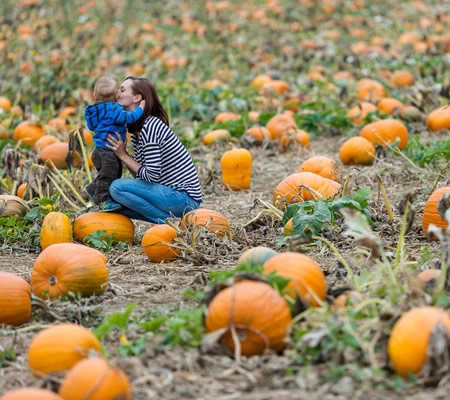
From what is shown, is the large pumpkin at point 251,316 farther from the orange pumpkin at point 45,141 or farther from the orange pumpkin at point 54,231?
the orange pumpkin at point 45,141

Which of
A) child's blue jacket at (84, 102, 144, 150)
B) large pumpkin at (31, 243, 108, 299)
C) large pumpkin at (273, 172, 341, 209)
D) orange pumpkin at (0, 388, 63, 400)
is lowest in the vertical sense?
large pumpkin at (273, 172, 341, 209)

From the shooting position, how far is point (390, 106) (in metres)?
9.27

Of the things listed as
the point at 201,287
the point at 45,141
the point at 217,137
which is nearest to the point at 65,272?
the point at 201,287

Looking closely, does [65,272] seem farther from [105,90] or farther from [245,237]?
[105,90]

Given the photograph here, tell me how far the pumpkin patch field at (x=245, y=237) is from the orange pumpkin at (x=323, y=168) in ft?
0.05

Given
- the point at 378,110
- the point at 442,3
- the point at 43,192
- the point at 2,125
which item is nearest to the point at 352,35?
the point at 442,3

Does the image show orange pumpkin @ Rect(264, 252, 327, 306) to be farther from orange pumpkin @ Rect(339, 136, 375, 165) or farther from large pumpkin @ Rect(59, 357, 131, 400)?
orange pumpkin @ Rect(339, 136, 375, 165)

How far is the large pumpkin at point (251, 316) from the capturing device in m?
3.42

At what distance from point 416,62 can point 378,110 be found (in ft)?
10.3

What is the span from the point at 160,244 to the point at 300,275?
6.00 ft

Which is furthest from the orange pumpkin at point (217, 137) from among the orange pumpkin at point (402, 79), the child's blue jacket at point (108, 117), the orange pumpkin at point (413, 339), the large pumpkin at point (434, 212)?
the orange pumpkin at point (413, 339)

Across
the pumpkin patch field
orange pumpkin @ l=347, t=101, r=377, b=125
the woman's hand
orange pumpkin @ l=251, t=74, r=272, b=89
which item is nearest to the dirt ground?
the pumpkin patch field

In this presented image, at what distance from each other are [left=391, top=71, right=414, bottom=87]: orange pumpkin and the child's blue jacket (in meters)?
5.71

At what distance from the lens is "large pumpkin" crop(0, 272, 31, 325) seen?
4145 mm
